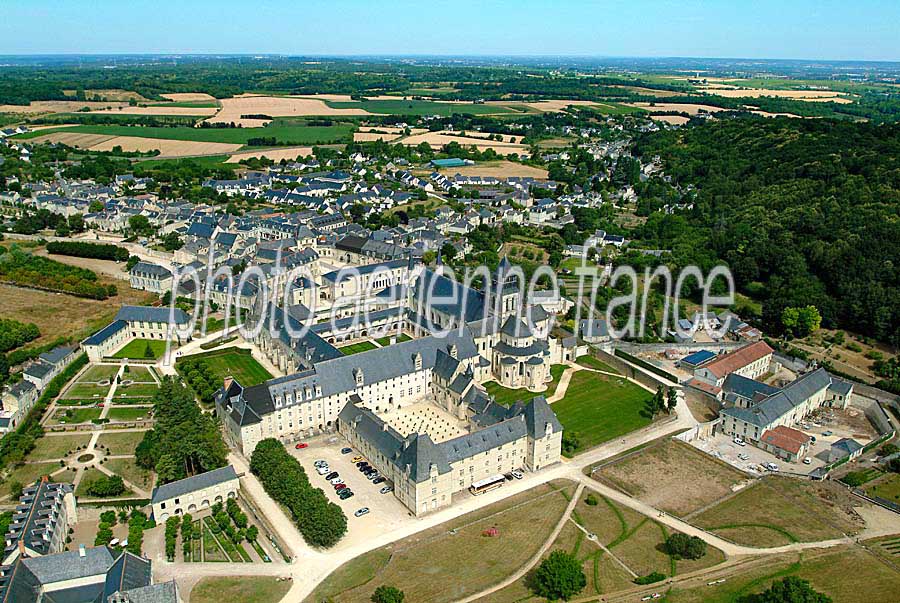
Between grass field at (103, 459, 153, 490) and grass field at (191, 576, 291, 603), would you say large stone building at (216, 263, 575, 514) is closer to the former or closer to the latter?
grass field at (103, 459, 153, 490)

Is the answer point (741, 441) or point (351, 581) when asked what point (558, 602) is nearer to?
point (351, 581)

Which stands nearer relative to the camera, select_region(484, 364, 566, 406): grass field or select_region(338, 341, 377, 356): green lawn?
select_region(484, 364, 566, 406): grass field

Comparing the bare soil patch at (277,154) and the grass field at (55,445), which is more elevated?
the bare soil patch at (277,154)

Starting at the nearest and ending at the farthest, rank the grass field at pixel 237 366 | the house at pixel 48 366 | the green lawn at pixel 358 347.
A: 1. the house at pixel 48 366
2. the grass field at pixel 237 366
3. the green lawn at pixel 358 347

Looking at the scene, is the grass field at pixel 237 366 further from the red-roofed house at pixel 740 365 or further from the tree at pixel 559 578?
the red-roofed house at pixel 740 365

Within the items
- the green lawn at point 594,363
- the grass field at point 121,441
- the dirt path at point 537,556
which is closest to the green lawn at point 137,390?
the grass field at point 121,441

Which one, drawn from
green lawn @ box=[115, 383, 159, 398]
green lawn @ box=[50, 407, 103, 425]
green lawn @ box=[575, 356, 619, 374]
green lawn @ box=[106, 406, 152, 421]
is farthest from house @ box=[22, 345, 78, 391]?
green lawn @ box=[575, 356, 619, 374]

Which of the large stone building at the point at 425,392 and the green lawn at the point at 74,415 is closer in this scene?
the large stone building at the point at 425,392
